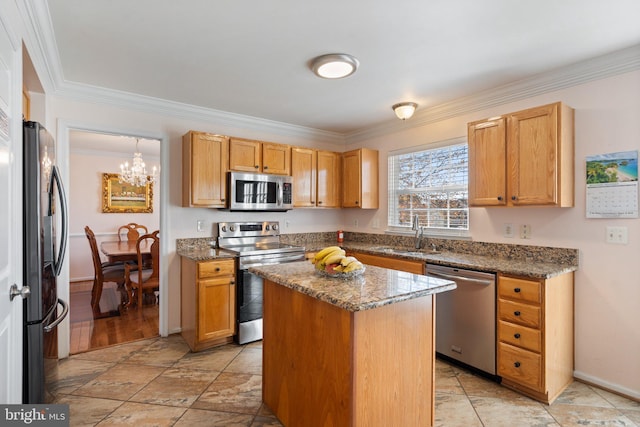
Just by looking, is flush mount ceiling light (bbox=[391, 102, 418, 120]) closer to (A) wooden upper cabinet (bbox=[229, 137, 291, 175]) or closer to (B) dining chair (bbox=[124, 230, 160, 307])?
(A) wooden upper cabinet (bbox=[229, 137, 291, 175])

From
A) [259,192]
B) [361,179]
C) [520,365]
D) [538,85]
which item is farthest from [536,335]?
[259,192]

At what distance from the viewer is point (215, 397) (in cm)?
237

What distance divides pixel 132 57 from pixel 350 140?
2955 millimetres

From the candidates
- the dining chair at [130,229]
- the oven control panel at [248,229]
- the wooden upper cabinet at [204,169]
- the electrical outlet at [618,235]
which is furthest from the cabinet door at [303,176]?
the dining chair at [130,229]

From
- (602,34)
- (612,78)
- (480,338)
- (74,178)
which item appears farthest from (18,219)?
(74,178)

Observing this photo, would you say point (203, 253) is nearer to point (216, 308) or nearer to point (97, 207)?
point (216, 308)

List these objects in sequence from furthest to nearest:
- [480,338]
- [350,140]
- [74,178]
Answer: [74,178] → [350,140] → [480,338]

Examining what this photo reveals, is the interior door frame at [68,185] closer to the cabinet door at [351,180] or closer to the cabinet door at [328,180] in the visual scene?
the cabinet door at [328,180]

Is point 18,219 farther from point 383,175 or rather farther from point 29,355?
point 383,175

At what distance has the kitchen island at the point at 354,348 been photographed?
1.56m

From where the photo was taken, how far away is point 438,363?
292cm

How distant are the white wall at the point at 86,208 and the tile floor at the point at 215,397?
3653mm

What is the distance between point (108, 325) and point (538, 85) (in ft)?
15.8

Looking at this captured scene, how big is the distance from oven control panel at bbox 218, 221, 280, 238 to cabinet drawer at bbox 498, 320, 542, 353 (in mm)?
2612
